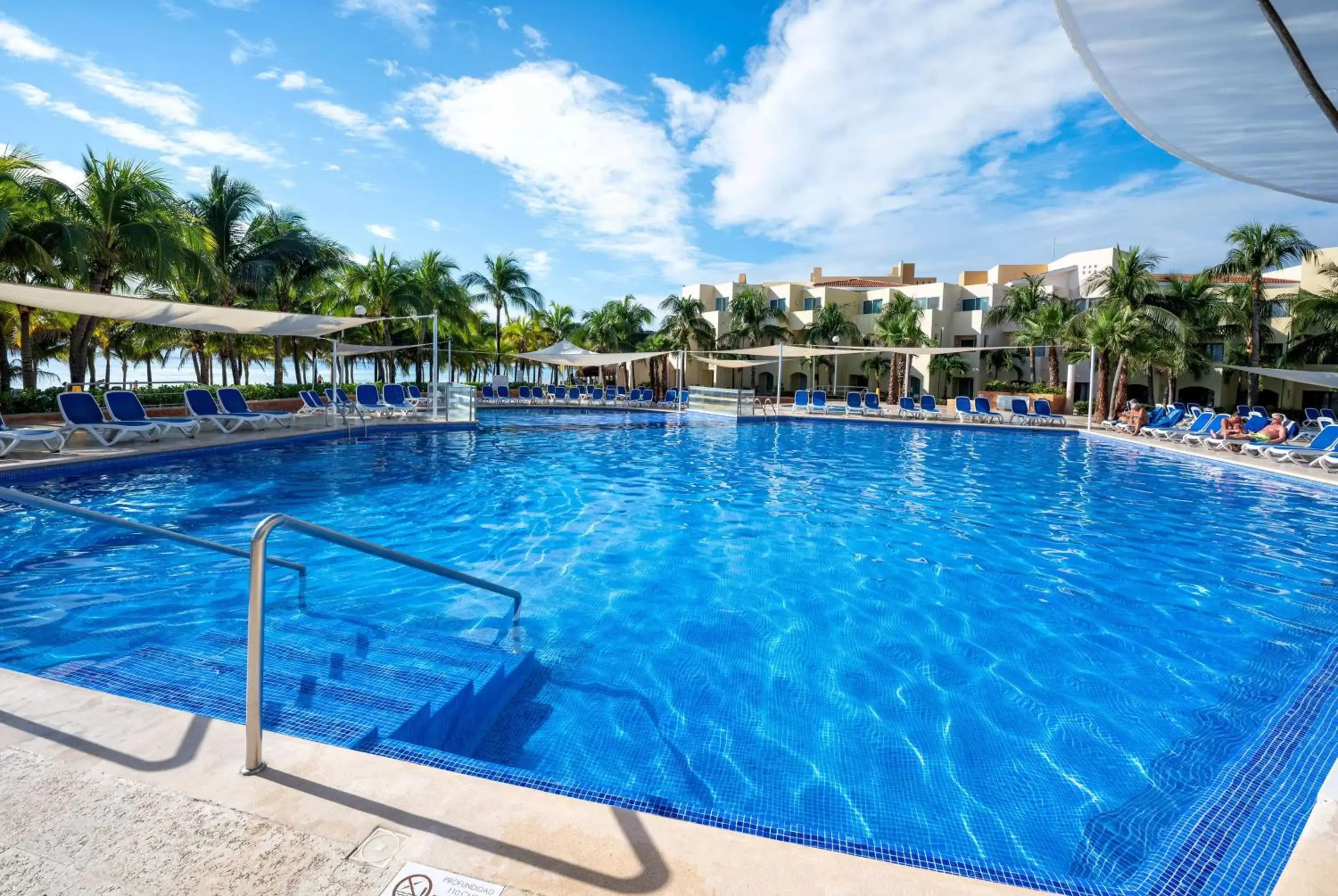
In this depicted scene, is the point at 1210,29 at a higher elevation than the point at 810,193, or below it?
below

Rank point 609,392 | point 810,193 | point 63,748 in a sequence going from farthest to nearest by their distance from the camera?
point 609,392, point 810,193, point 63,748

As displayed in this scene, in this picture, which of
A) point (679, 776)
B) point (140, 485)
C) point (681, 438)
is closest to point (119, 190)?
point (140, 485)

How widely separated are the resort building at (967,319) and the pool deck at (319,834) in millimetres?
31041

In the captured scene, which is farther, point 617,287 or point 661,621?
point 617,287

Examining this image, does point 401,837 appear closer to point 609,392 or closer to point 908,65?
point 908,65

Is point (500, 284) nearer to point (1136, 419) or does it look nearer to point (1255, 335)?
point (1136, 419)

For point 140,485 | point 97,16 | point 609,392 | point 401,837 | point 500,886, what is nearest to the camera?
point 500,886

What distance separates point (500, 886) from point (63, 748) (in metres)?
1.73

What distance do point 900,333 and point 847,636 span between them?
3357 cm

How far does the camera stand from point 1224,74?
2.75 meters

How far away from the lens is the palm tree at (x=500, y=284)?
36.5 metres

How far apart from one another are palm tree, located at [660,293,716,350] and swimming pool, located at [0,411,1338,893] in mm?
31428

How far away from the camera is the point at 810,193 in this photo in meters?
21.1

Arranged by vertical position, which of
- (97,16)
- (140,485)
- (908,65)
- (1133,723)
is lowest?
(1133,723)
